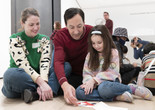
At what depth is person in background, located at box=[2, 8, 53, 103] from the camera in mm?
1184

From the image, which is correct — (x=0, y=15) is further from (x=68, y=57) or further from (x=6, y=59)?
(x=68, y=57)

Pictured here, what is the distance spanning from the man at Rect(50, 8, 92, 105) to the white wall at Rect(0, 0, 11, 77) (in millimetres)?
1936

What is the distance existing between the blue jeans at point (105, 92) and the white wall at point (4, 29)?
220 centimetres

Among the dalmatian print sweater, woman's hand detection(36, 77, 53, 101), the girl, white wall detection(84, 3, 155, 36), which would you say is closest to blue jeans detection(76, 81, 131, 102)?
the girl

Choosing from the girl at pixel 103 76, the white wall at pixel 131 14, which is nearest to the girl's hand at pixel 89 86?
the girl at pixel 103 76

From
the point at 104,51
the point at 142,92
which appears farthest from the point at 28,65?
the point at 142,92

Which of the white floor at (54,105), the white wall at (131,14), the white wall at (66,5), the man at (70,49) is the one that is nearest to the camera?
the white floor at (54,105)

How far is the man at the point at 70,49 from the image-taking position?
1.25 meters

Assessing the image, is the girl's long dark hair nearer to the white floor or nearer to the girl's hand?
the girl's hand

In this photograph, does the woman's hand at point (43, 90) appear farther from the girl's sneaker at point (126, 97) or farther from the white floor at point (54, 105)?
the girl's sneaker at point (126, 97)

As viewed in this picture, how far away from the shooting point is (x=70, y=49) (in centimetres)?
139

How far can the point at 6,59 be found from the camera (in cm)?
306

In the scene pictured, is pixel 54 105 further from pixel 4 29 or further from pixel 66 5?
pixel 66 5

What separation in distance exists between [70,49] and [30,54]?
1.08 ft
